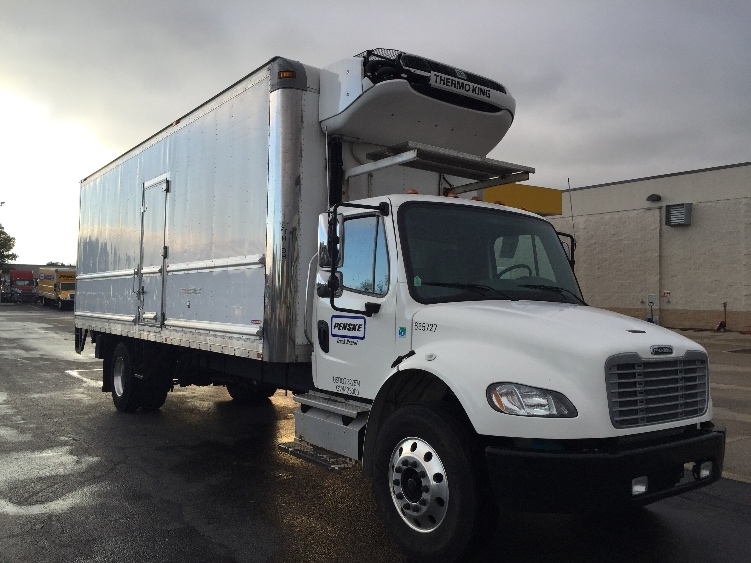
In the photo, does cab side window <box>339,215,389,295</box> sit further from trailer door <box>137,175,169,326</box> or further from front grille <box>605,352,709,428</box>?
trailer door <box>137,175,169,326</box>

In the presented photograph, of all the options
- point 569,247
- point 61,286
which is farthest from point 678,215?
point 61,286

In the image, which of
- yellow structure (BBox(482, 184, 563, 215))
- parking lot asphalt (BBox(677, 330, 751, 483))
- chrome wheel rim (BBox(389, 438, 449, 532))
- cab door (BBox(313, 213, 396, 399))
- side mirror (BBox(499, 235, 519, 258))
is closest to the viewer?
chrome wheel rim (BBox(389, 438, 449, 532))

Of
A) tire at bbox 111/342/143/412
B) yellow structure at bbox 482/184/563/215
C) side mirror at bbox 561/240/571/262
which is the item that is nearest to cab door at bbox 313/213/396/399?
side mirror at bbox 561/240/571/262

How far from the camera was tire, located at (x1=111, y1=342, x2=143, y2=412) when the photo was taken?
911 cm

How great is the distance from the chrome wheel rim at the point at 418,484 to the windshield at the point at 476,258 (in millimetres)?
1043

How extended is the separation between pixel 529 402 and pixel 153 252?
5.89 metres

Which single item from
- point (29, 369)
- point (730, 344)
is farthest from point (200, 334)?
point (730, 344)

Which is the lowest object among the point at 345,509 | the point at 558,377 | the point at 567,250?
the point at 345,509

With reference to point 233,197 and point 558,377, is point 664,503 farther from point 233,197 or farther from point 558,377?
point 233,197

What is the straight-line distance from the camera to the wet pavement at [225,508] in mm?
4473

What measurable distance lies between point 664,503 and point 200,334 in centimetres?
468

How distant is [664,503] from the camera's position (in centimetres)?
566

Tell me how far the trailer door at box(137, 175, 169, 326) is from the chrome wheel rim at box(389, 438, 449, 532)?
15.0 ft

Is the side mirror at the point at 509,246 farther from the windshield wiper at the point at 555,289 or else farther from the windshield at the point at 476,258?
the windshield wiper at the point at 555,289
